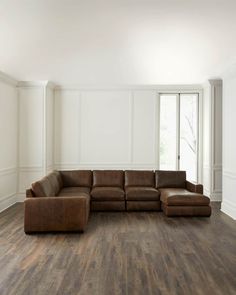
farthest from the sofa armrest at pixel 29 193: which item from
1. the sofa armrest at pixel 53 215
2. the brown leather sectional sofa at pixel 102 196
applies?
the sofa armrest at pixel 53 215

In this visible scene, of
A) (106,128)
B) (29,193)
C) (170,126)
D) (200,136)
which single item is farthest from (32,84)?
(200,136)

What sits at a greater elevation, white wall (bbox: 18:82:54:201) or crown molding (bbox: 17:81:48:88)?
crown molding (bbox: 17:81:48:88)

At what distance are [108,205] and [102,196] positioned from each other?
22 cm

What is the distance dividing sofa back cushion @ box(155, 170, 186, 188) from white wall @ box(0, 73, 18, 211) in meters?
3.18

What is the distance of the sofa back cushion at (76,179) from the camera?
6.84 meters

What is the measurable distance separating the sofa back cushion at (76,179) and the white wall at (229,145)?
2.83 meters

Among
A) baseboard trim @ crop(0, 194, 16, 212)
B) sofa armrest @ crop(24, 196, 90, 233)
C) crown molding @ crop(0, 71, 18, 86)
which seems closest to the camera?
sofa armrest @ crop(24, 196, 90, 233)

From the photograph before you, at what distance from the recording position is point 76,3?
3691 millimetres

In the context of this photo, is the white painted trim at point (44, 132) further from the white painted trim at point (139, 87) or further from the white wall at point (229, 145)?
the white wall at point (229, 145)

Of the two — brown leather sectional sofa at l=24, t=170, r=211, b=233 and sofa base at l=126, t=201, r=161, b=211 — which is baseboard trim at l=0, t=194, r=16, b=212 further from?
sofa base at l=126, t=201, r=161, b=211

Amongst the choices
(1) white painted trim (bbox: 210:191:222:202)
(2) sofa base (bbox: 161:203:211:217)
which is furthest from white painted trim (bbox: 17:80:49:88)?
(1) white painted trim (bbox: 210:191:222:202)

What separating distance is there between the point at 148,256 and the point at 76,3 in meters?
3.10

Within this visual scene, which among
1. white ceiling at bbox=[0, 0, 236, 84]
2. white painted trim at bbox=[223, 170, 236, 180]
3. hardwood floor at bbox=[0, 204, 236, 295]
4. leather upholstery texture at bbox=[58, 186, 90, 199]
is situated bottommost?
hardwood floor at bbox=[0, 204, 236, 295]

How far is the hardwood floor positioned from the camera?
291 centimetres
